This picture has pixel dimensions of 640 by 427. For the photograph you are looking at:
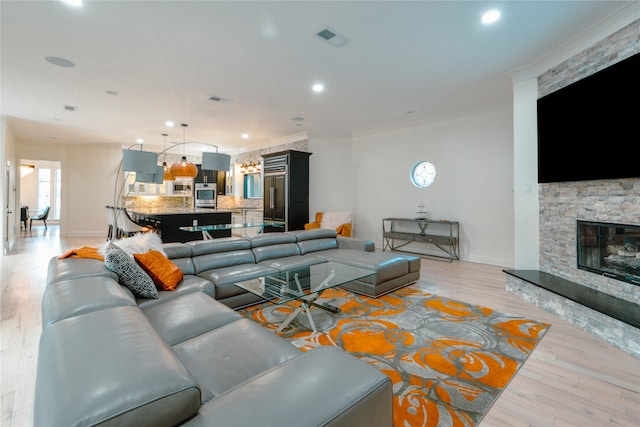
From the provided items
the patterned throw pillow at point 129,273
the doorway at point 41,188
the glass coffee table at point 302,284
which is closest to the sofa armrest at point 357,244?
the glass coffee table at point 302,284

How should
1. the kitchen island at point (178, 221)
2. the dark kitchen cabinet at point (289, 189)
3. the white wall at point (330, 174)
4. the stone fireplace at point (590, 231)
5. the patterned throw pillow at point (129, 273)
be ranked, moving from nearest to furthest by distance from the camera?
the patterned throw pillow at point (129, 273), the stone fireplace at point (590, 231), the kitchen island at point (178, 221), the dark kitchen cabinet at point (289, 189), the white wall at point (330, 174)

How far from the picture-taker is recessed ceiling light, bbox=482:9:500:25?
276 centimetres

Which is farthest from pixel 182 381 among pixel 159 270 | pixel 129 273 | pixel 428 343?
pixel 428 343

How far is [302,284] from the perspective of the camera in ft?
9.43

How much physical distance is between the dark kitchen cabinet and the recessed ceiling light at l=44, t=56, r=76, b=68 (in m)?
4.17

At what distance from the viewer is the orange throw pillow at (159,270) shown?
2.58 metres

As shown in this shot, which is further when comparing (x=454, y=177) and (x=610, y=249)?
(x=454, y=177)

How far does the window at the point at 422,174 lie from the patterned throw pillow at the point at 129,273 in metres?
5.60

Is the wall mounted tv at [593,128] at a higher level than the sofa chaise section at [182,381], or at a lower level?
higher

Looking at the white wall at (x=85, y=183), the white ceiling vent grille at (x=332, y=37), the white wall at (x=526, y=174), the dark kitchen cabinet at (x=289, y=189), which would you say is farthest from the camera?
the white wall at (x=85, y=183)

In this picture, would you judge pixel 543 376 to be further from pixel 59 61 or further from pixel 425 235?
pixel 59 61

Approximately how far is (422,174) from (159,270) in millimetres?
5609

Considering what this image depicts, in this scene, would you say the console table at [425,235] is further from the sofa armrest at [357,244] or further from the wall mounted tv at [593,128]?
the wall mounted tv at [593,128]

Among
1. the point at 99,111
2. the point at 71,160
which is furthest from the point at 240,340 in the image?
the point at 71,160
